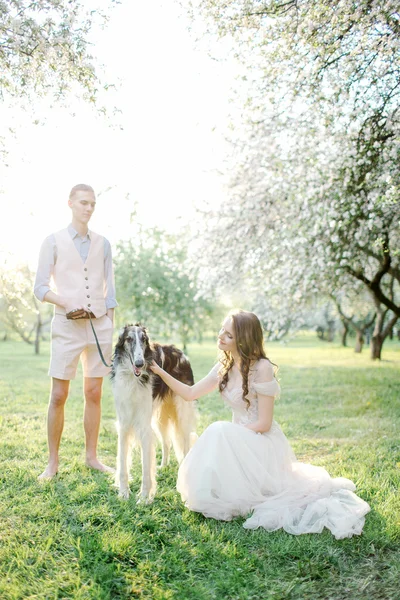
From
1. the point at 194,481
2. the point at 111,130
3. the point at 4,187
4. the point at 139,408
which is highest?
the point at 111,130

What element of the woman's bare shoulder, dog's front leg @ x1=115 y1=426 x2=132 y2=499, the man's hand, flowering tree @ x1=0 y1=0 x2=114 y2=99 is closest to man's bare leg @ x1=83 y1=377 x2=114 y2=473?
dog's front leg @ x1=115 y1=426 x2=132 y2=499

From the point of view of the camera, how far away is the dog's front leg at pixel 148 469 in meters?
4.05

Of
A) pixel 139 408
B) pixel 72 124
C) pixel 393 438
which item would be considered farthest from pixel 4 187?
pixel 393 438

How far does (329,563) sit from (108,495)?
179cm

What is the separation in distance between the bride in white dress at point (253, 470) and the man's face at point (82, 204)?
1487 mm

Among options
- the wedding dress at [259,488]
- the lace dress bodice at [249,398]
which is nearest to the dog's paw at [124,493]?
the wedding dress at [259,488]

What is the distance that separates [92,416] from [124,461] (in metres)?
0.78

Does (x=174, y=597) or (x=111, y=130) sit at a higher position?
(x=111, y=130)

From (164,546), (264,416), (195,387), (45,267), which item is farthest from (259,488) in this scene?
(45,267)

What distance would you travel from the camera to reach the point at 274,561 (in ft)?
9.92

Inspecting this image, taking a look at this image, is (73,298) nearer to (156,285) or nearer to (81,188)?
(81,188)

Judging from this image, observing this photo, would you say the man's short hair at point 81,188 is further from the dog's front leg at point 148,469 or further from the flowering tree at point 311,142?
the flowering tree at point 311,142

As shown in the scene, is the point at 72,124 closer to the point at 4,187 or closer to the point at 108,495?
the point at 4,187

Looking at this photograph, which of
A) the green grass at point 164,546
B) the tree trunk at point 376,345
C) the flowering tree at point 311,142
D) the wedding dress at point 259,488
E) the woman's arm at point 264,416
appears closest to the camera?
the green grass at point 164,546
